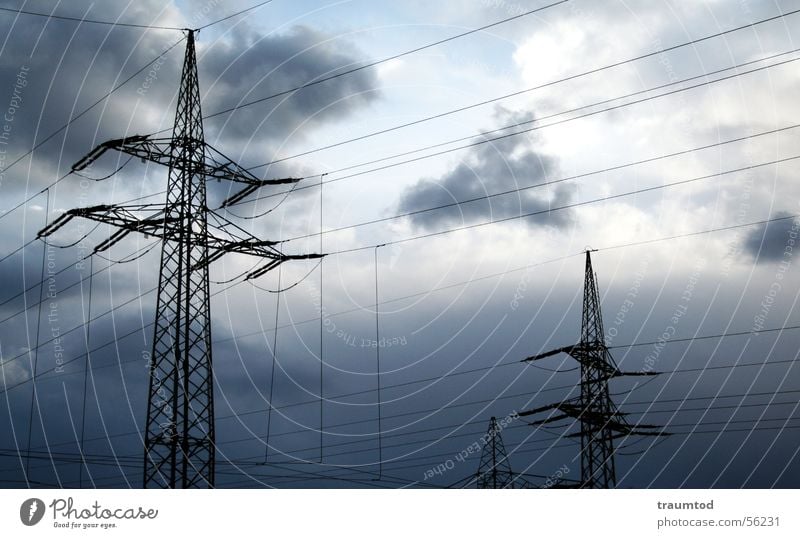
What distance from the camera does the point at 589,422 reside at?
4394cm

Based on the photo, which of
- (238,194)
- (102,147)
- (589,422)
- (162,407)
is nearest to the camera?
(162,407)

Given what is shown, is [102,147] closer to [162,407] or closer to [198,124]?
[198,124]

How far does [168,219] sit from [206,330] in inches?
151

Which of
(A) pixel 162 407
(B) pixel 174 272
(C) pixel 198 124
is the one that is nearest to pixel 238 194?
(C) pixel 198 124

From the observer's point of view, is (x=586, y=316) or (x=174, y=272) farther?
(x=586, y=316)
